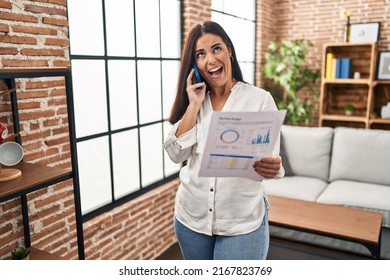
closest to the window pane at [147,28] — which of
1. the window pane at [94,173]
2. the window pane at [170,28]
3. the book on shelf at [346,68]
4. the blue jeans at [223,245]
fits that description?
the window pane at [170,28]

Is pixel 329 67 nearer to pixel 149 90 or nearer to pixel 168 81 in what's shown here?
pixel 168 81

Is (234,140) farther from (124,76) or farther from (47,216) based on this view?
(124,76)

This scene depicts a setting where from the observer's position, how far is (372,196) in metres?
2.82

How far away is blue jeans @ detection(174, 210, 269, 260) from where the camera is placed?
1.27 meters

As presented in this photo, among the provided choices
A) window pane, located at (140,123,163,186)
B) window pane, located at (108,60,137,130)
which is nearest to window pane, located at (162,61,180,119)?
window pane, located at (140,123,163,186)

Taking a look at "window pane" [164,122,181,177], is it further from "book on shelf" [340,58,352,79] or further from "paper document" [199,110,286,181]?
"book on shelf" [340,58,352,79]

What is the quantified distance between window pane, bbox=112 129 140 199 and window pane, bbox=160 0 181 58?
76 centimetres

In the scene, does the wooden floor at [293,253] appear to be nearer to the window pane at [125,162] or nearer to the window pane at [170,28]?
the window pane at [125,162]

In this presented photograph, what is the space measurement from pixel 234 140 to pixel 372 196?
214 centimetres

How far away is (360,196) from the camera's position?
9.30 feet

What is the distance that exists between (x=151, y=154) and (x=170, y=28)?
3.33ft

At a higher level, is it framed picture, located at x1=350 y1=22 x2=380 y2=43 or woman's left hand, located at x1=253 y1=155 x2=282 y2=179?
framed picture, located at x1=350 y1=22 x2=380 y2=43

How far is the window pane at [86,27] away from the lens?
2105 millimetres
